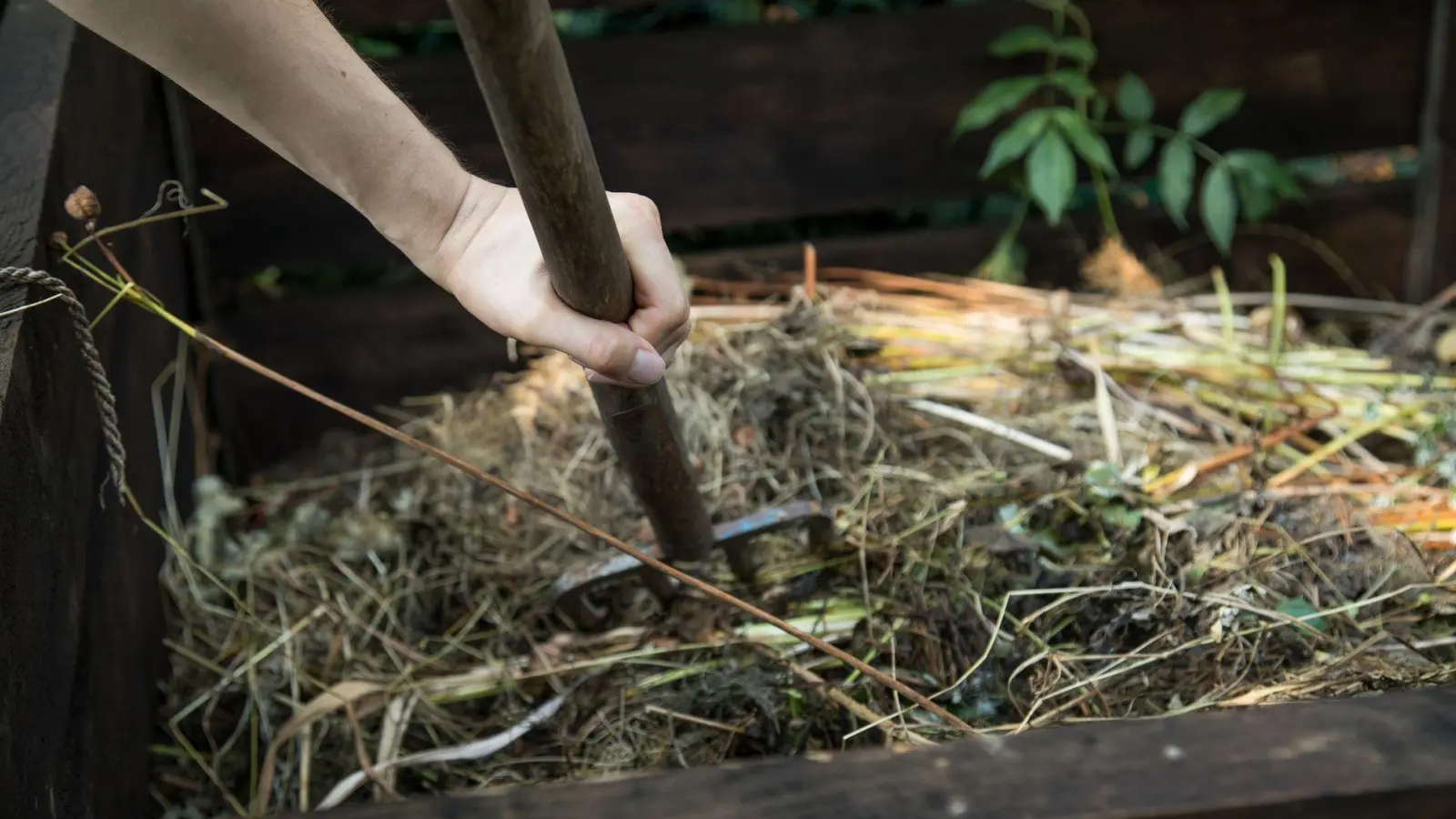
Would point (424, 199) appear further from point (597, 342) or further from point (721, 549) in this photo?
point (721, 549)

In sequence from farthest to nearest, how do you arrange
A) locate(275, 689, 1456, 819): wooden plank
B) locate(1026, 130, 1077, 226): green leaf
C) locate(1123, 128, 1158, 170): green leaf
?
locate(1123, 128, 1158, 170): green leaf < locate(1026, 130, 1077, 226): green leaf < locate(275, 689, 1456, 819): wooden plank

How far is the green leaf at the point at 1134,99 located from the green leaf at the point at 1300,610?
917 mm

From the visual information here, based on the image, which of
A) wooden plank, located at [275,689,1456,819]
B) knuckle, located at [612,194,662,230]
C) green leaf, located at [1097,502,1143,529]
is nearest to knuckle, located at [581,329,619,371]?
knuckle, located at [612,194,662,230]

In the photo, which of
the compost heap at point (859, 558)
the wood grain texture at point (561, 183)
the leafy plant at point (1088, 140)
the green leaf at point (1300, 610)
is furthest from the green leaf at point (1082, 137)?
the wood grain texture at point (561, 183)

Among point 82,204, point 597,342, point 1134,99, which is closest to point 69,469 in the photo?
point 82,204

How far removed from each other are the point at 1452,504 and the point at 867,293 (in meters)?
0.80

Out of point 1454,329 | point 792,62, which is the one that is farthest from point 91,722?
point 1454,329

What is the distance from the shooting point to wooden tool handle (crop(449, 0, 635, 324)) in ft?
2.06

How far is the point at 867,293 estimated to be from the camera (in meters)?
1.79

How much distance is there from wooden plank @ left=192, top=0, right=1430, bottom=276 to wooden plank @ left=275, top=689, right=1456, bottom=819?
1.34m

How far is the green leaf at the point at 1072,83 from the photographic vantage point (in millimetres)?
1788

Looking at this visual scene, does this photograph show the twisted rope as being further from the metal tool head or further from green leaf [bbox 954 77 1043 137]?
green leaf [bbox 954 77 1043 137]

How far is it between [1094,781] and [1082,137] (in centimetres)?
133

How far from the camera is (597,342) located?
0.85 meters
